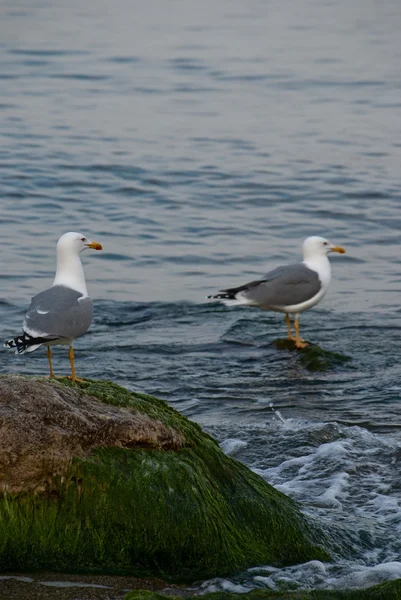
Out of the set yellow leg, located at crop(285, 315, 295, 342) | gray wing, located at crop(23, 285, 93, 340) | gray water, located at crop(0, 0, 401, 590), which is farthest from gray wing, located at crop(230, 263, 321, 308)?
gray wing, located at crop(23, 285, 93, 340)

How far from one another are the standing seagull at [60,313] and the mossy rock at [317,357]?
8.16 feet

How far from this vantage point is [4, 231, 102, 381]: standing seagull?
7.32 meters

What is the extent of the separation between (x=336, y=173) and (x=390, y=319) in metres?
6.47

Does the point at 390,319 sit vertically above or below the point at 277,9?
below

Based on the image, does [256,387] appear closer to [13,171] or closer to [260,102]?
[13,171]

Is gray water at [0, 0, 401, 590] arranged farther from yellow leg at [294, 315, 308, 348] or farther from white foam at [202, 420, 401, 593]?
yellow leg at [294, 315, 308, 348]

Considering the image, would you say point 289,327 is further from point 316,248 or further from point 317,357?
point 316,248

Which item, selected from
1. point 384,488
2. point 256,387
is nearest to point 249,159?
point 256,387

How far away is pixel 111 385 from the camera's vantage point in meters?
5.32

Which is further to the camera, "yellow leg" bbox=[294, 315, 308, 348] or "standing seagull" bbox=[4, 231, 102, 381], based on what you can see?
"yellow leg" bbox=[294, 315, 308, 348]

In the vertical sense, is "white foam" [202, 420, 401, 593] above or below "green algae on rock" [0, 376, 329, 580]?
below

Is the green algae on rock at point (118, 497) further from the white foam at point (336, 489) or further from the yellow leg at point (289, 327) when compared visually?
the yellow leg at point (289, 327)

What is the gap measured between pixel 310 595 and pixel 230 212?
10.9m

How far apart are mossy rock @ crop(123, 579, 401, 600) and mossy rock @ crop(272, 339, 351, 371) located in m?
4.92
